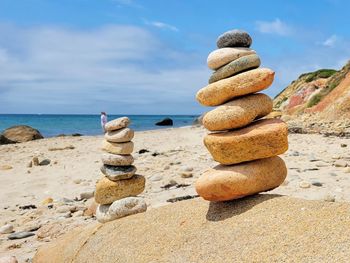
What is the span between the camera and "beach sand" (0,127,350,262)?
771 centimetres

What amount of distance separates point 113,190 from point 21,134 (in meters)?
25.7

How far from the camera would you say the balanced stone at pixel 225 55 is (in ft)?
17.1

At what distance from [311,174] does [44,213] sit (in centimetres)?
624

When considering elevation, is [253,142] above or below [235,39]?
below

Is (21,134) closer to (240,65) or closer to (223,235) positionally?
(240,65)

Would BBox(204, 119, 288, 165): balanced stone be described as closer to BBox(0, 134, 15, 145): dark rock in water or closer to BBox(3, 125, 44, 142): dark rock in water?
BBox(0, 134, 15, 145): dark rock in water

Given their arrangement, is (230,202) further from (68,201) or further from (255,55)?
(68,201)

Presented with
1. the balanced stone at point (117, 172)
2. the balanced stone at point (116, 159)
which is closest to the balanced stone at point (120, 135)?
the balanced stone at point (116, 159)

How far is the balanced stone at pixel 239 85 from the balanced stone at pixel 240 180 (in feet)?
2.92

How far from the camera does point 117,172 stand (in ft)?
21.2

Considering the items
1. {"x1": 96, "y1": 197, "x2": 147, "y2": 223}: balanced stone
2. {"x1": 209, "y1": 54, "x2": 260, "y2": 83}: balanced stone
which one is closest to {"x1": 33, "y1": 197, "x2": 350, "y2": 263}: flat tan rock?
{"x1": 96, "y1": 197, "x2": 147, "y2": 223}: balanced stone

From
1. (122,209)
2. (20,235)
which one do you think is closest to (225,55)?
(122,209)

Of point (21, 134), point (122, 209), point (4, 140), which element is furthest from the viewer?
point (21, 134)

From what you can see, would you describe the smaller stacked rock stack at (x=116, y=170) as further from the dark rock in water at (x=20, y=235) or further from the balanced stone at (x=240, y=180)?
the dark rock in water at (x=20, y=235)
